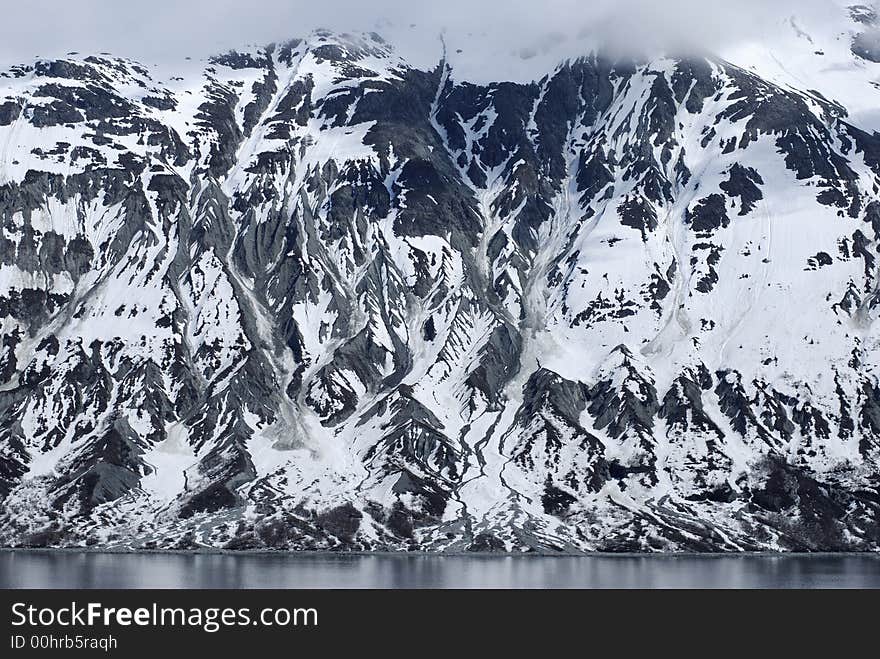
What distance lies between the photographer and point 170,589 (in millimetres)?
161750
